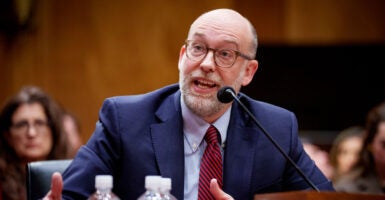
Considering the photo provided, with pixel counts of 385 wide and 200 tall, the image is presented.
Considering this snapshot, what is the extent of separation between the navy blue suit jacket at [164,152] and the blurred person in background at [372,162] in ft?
4.44

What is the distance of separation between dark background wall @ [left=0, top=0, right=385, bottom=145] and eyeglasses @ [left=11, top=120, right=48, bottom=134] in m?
2.05

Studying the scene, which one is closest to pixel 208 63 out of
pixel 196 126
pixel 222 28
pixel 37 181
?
pixel 222 28

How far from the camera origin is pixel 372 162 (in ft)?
13.6

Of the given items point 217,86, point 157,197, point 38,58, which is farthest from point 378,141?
point 38,58

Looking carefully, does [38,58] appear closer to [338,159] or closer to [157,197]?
[338,159]

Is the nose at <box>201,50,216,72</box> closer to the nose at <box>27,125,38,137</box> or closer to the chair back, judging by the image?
the chair back

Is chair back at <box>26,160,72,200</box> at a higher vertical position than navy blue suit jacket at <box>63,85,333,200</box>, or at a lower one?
lower

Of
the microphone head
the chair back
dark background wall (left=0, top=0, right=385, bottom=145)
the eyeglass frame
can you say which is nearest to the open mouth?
the microphone head

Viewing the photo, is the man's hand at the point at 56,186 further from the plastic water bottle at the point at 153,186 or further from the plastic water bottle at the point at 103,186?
the plastic water bottle at the point at 153,186

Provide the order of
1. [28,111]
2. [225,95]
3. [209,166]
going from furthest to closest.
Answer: [28,111] < [209,166] < [225,95]

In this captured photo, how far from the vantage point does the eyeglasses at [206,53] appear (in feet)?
8.74

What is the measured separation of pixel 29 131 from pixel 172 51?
2.59 metres

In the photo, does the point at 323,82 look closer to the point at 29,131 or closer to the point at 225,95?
the point at 29,131

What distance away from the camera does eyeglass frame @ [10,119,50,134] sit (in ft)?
13.5
